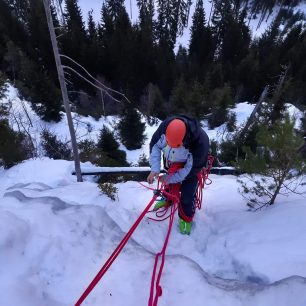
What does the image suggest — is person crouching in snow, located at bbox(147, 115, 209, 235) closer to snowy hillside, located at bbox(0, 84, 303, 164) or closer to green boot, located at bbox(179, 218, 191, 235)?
green boot, located at bbox(179, 218, 191, 235)

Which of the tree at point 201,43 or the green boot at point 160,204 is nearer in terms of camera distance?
the green boot at point 160,204

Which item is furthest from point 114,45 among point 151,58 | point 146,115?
point 146,115

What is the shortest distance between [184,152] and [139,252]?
4.46 feet

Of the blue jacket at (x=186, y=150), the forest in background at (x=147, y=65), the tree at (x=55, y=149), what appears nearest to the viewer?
the blue jacket at (x=186, y=150)

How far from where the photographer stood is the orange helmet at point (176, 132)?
3201 millimetres

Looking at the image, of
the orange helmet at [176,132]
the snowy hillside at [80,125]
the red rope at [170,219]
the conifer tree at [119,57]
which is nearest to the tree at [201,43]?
the conifer tree at [119,57]

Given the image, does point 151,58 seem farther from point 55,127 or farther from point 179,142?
point 179,142

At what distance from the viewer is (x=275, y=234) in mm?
3471

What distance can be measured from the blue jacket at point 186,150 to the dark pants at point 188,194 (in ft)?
0.46

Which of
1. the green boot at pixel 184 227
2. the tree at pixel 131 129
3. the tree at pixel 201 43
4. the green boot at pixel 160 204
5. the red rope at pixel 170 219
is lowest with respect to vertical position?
the tree at pixel 131 129

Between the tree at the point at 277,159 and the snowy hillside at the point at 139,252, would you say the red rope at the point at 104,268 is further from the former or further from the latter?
the tree at the point at 277,159

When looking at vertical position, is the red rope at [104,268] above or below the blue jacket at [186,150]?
below

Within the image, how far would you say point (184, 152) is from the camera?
3.57 meters

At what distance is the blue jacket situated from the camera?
11.1 feet
